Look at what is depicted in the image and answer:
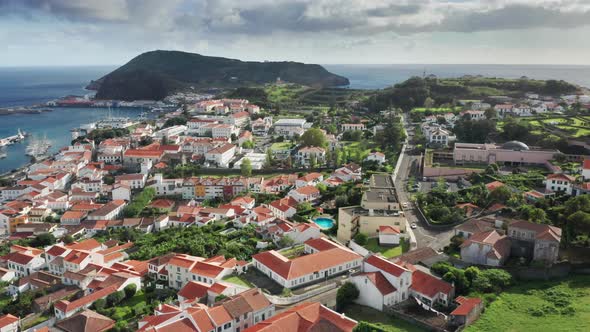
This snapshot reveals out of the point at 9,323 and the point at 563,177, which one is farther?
the point at 563,177

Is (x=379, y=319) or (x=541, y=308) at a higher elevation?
(x=541, y=308)

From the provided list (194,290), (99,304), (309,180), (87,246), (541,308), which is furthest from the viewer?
(309,180)

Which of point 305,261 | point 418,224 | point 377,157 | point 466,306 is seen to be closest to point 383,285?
point 466,306

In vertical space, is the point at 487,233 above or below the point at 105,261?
above

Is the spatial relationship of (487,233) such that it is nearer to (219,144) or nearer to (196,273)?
(196,273)

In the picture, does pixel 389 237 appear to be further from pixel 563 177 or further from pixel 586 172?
pixel 586 172

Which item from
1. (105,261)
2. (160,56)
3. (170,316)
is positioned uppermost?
(160,56)

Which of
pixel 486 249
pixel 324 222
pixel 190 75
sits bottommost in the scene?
pixel 324 222

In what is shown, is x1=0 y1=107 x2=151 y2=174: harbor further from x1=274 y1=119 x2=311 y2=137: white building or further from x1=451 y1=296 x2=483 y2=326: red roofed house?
x1=451 y1=296 x2=483 y2=326: red roofed house

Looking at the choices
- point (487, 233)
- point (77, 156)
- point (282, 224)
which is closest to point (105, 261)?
point (282, 224)
